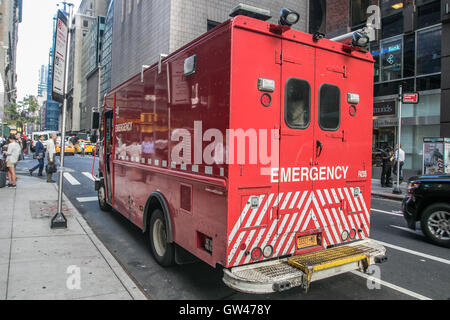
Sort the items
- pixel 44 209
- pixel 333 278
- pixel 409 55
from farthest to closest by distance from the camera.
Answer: pixel 409 55
pixel 44 209
pixel 333 278

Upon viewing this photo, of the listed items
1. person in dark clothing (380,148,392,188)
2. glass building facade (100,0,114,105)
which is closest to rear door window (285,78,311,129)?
person in dark clothing (380,148,392,188)

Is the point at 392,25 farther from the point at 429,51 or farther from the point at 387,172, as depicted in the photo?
the point at 387,172

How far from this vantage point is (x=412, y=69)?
19.2 meters

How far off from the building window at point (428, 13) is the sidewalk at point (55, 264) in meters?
19.5

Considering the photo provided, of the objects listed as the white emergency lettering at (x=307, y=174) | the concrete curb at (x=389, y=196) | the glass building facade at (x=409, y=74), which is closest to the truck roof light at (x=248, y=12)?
the white emergency lettering at (x=307, y=174)

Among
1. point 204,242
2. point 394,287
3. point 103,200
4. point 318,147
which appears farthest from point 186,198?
point 103,200

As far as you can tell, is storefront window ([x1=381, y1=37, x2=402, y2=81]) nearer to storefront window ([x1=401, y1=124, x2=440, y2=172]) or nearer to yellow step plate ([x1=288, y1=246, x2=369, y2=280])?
storefront window ([x1=401, y1=124, x2=440, y2=172])

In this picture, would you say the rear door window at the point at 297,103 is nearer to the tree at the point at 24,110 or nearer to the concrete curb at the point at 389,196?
the concrete curb at the point at 389,196

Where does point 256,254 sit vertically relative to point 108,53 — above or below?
below

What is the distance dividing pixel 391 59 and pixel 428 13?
2886mm

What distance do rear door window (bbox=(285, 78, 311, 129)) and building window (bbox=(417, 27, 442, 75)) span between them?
17.5 m

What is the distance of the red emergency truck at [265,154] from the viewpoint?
354cm

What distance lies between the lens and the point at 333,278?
4754 mm

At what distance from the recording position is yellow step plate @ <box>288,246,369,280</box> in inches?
142
